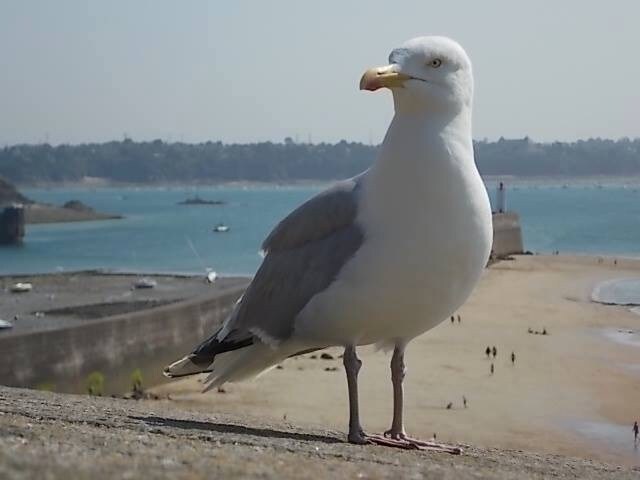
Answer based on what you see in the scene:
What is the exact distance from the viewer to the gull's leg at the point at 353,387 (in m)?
5.39

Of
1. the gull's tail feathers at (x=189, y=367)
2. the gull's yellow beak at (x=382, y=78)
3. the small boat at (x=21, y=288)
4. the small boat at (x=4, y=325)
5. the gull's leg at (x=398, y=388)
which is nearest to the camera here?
the gull's yellow beak at (x=382, y=78)

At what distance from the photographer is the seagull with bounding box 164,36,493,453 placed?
490 cm

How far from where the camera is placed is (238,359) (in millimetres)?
5828

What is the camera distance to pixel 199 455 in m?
3.74

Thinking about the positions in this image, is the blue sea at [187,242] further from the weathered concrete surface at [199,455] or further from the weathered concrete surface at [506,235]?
the weathered concrete surface at [199,455]

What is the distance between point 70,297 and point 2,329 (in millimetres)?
10585

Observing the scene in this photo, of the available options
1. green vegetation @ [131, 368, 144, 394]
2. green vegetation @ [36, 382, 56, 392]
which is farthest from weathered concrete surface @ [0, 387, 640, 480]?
green vegetation @ [131, 368, 144, 394]

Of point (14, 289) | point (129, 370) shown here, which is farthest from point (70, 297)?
point (129, 370)

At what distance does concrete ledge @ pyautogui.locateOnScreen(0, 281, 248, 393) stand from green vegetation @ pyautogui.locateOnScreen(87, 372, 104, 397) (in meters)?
0.11

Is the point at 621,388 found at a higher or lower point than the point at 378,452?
lower

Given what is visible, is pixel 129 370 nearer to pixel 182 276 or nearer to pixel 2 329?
pixel 2 329

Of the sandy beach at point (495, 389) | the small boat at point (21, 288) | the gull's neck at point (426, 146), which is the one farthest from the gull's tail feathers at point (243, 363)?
the small boat at point (21, 288)

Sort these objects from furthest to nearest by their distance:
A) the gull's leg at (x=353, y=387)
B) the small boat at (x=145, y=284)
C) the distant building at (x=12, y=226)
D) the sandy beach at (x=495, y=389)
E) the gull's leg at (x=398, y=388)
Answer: the distant building at (x=12, y=226) < the small boat at (x=145, y=284) < the sandy beach at (x=495, y=389) < the gull's leg at (x=398, y=388) < the gull's leg at (x=353, y=387)

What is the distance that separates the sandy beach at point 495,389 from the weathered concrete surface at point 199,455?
5044mm
